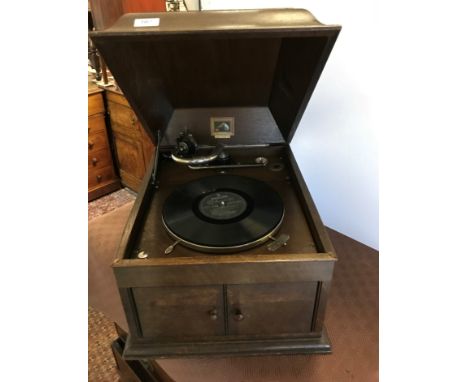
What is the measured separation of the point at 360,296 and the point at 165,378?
66cm

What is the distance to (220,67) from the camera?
3.84 ft

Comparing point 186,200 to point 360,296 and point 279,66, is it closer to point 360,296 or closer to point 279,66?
point 279,66

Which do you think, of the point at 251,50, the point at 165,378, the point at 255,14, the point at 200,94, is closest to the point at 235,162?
the point at 200,94

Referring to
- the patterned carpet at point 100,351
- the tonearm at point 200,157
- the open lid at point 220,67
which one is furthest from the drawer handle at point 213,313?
the patterned carpet at point 100,351

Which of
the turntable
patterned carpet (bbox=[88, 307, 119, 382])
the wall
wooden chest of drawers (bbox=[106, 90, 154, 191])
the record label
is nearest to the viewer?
the turntable

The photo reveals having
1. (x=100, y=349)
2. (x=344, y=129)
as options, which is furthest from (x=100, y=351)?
(x=344, y=129)

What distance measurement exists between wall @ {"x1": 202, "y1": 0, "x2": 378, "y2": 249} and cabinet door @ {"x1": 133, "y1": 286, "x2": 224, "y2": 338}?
755 mm

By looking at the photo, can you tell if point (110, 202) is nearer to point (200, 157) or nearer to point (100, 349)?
point (100, 349)

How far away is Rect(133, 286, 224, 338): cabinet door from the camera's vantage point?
870 millimetres

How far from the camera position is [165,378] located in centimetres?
102

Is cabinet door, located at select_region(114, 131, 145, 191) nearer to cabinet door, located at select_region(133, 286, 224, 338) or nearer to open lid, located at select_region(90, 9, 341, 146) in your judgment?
open lid, located at select_region(90, 9, 341, 146)

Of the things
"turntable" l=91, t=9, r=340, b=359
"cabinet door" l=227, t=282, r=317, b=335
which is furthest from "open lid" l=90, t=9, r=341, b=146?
"cabinet door" l=227, t=282, r=317, b=335

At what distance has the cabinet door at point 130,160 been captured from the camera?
8.37ft

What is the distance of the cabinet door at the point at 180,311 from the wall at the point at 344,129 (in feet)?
2.48
